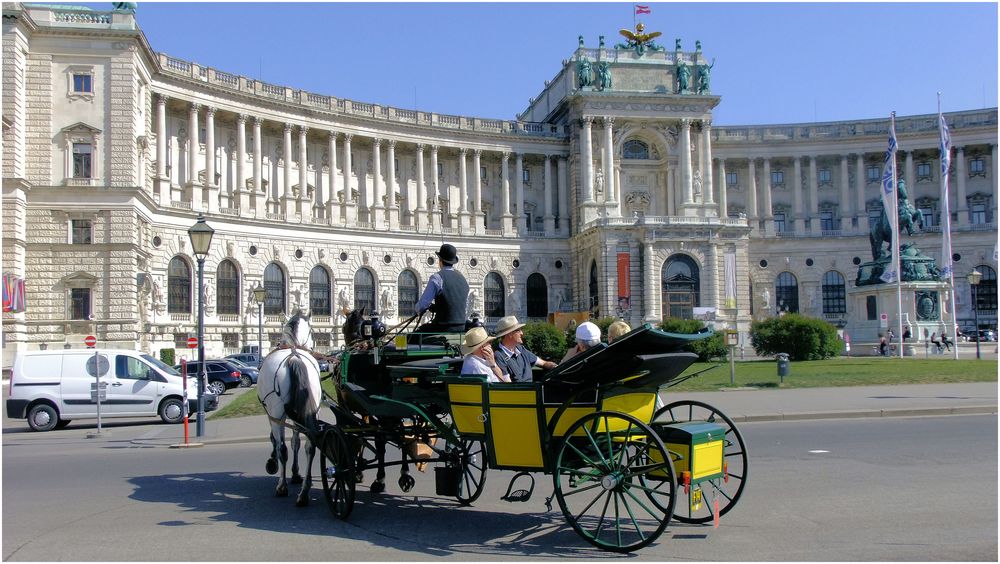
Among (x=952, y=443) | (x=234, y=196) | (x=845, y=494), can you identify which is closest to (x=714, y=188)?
(x=234, y=196)

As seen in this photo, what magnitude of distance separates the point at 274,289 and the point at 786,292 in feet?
148

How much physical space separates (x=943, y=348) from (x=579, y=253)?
30968 mm

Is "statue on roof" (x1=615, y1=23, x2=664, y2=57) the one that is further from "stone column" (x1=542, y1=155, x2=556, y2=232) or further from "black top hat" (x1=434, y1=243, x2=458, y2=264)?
"black top hat" (x1=434, y1=243, x2=458, y2=264)

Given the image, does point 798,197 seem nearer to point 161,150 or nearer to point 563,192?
point 563,192

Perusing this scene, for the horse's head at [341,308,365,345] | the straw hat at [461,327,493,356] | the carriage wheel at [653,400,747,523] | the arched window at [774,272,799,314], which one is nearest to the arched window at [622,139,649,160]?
the arched window at [774,272,799,314]

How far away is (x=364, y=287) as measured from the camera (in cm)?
6750

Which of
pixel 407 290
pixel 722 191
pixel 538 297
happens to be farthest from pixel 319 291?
pixel 722 191

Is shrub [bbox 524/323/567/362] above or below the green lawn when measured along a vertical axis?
above

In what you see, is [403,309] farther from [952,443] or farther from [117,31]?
[952,443]

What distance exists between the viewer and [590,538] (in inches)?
332

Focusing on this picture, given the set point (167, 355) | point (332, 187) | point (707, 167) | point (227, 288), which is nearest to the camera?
point (167, 355)

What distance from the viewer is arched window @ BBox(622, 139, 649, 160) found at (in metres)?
75.4

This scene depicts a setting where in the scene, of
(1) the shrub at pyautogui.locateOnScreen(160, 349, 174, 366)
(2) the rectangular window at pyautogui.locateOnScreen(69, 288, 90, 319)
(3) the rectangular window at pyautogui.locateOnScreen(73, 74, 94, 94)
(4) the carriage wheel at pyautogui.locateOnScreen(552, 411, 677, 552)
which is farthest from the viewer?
(3) the rectangular window at pyautogui.locateOnScreen(73, 74, 94, 94)

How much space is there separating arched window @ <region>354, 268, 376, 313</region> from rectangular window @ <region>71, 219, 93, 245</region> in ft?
74.4
